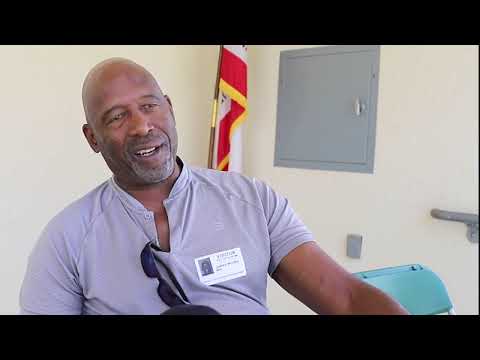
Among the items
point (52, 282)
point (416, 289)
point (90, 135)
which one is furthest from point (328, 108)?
point (52, 282)

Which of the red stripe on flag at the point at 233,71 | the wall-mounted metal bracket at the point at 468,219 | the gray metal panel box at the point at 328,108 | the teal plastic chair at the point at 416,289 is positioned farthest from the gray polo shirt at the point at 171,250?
the red stripe on flag at the point at 233,71

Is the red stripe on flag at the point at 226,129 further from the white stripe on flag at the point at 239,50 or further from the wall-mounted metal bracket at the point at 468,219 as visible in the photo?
the wall-mounted metal bracket at the point at 468,219

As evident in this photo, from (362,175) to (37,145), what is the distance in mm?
1401

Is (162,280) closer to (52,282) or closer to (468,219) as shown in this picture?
(52,282)

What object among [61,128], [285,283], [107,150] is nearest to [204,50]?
[61,128]

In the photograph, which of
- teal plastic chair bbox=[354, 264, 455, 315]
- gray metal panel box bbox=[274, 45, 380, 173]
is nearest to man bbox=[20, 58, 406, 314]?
teal plastic chair bbox=[354, 264, 455, 315]

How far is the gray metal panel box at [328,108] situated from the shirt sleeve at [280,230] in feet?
3.45

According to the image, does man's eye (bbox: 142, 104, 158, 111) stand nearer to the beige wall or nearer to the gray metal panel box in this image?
the beige wall

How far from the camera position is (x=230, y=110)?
2.25m

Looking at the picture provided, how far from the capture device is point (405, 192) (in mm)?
1911

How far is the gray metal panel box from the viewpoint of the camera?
79.4 inches
